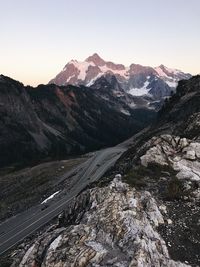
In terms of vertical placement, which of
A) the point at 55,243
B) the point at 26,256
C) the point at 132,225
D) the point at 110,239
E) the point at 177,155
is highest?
the point at 177,155

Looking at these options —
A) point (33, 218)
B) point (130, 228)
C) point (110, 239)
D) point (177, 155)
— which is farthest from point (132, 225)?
point (33, 218)

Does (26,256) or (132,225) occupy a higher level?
(26,256)

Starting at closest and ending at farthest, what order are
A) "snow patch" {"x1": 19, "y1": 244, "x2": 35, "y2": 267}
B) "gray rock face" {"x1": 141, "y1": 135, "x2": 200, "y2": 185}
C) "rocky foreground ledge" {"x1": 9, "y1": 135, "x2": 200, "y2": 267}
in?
"rocky foreground ledge" {"x1": 9, "y1": 135, "x2": 200, "y2": 267}, "snow patch" {"x1": 19, "y1": 244, "x2": 35, "y2": 267}, "gray rock face" {"x1": 141, "y1": 135, "x2": 200, "y2": 185}

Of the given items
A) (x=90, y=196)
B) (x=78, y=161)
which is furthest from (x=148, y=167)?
(x=78, y=161)

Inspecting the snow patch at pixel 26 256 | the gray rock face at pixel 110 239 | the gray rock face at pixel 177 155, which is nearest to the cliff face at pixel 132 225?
the gray rock face at pixel 110 239

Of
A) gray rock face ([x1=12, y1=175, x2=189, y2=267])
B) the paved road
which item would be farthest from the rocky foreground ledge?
the paved road

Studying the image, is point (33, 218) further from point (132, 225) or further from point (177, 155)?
point (132, 225)

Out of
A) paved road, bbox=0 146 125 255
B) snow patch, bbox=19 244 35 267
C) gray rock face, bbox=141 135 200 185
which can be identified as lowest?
paved road, bbox=0 146 125 255

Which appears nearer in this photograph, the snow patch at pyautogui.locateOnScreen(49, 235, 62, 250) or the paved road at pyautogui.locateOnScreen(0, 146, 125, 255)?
the snow patch at pyautogui.locateOnScreen(49, 235, 62, 250)

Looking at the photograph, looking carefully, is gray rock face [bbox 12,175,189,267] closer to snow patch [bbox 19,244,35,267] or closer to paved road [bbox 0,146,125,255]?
snow patch [bbox 19,244,35,267]

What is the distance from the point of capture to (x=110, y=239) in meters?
38.4

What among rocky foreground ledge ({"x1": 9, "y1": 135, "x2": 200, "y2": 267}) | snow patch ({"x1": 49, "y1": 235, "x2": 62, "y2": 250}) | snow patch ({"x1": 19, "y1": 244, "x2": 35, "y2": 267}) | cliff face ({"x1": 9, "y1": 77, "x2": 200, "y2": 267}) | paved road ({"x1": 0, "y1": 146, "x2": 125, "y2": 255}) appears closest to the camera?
rocky foreground ledge ({"x1": 9, "y1": 135, "x2": 200, "y2": 267})

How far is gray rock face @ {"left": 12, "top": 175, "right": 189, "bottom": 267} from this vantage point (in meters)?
35.8

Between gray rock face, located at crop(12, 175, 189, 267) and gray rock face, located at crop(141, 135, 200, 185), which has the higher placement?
gray rock face, located at crop(141, 135, 200, 185)
